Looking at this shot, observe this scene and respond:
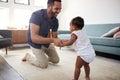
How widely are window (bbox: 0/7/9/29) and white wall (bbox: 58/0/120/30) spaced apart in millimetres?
2174

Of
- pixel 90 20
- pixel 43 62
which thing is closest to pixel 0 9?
pixel 90 20

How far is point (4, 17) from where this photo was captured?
4953mm

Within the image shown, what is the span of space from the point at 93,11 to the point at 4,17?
2.92 m

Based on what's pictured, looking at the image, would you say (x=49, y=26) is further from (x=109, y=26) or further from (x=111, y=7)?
(x=111, y=7)

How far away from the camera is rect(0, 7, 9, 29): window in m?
4.91

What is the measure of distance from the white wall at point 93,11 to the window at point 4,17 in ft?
7.13

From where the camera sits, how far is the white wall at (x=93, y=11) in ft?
13.2

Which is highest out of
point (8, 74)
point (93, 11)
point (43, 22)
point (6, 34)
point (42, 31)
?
point (93, 11)

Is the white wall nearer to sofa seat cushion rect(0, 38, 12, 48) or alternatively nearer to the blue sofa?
the blue sofa

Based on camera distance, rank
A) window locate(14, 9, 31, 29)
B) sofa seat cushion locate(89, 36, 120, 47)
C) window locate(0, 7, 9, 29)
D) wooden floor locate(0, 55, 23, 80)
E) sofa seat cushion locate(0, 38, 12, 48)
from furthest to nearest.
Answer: window locate(14, 9, 31, 29), window locate(0, 7, 9, 29), sofa seat cushion locate(0, 38, 12, 48), sofa seat cushion locate(89, 36, 120, 47), wooden floor locate(0, 55, 23, 80)

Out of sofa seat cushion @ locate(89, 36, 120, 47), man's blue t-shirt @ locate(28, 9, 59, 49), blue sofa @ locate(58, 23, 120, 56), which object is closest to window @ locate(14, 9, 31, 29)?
blue sofa @ locate(58, 23, 120, 56)

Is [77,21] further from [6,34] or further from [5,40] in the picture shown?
[6,34]

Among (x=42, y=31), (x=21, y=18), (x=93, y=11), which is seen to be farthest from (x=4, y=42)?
(x=93, y=11)

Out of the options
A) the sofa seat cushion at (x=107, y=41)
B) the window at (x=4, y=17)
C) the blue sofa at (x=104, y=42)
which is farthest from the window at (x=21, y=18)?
the sofa seat cushion at (x=107, y=41)
